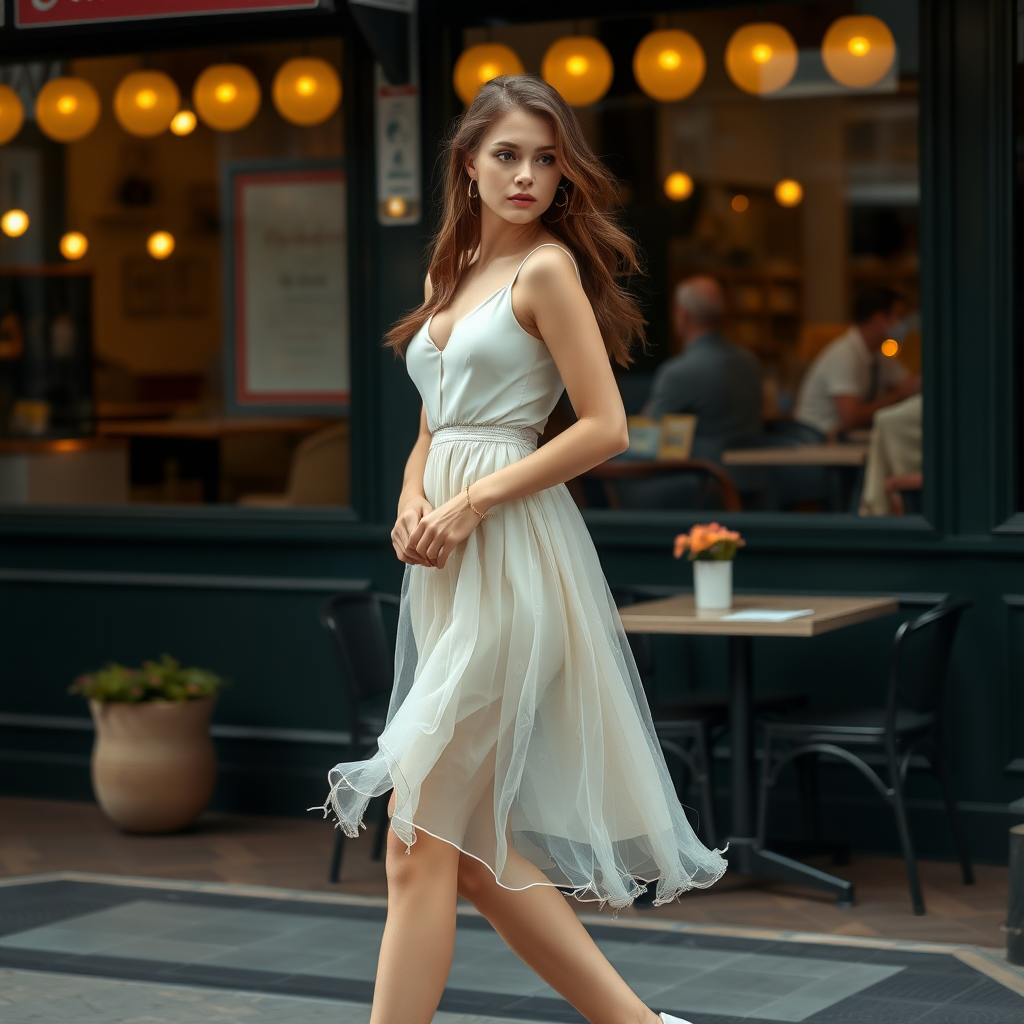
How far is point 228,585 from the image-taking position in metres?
6.70

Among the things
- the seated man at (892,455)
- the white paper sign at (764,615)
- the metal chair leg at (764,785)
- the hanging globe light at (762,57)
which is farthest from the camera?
the hanging globe light at (762,57)

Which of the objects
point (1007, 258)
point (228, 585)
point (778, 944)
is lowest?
point (778, 944)

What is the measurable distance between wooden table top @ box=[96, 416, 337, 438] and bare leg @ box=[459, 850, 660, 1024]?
3749 millimetres

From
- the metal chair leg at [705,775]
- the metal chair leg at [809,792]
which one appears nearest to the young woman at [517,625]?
the metal chair leg at [705,775]

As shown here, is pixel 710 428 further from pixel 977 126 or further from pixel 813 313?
pixel 813 313

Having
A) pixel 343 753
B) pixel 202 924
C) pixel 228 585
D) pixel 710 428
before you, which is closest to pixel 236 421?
pixel 228 585

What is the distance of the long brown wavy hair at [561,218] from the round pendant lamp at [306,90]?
3306mm

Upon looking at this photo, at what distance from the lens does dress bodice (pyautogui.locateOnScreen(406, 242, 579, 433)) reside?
3164 mm

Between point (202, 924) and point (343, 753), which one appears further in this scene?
point (343, 753)

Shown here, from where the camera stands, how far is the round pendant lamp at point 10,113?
7.15 metres

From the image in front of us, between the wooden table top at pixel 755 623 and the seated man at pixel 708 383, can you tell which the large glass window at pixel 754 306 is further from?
the wooden table top at pixel 755 623

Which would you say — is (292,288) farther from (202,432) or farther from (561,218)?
(561,218)

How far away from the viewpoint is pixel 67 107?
A: 7109mm

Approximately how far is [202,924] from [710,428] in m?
3.11
